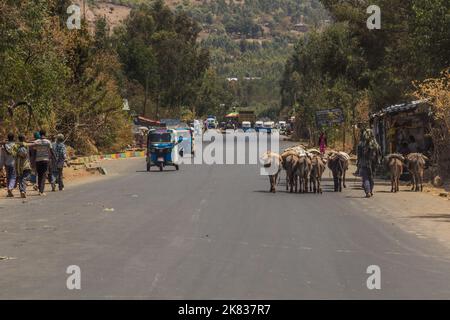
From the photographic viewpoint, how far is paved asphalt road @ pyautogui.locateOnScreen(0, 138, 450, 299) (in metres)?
11.2

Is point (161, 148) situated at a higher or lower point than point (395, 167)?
higher

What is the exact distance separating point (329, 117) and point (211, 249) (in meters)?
56.1

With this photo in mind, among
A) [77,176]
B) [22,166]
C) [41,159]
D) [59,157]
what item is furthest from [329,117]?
[22,166]

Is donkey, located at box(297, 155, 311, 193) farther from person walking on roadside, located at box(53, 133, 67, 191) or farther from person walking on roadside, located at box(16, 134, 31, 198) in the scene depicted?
person walking on roadside, located at box(16, 134, 31, 198)

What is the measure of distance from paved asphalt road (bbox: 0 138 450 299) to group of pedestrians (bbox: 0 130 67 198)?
1.74m

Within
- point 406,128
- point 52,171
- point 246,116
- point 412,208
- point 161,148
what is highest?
point 246,116

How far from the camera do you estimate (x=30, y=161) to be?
30938 millimetres

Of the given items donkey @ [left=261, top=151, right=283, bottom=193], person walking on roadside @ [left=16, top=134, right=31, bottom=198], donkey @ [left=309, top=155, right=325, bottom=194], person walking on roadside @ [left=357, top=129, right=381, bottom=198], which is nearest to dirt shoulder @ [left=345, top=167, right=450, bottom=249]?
person walking on roadside @ [left=357, top=129, right=381, bottom=198]

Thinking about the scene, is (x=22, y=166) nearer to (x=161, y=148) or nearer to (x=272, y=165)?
(x=272, y=165)

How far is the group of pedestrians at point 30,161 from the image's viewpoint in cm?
2819

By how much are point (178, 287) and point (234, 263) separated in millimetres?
2323

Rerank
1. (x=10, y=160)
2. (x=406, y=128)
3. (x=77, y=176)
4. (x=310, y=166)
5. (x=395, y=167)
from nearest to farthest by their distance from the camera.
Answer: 1. (x=10, y=160)
2. (x=310, y=166)
3. (x=395, y=167)
4. (x=406, y=128)
5. (x=77, y=176)

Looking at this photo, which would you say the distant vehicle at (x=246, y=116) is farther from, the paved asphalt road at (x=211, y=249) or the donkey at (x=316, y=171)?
the paved asphalt road at (x=211, y=249)
